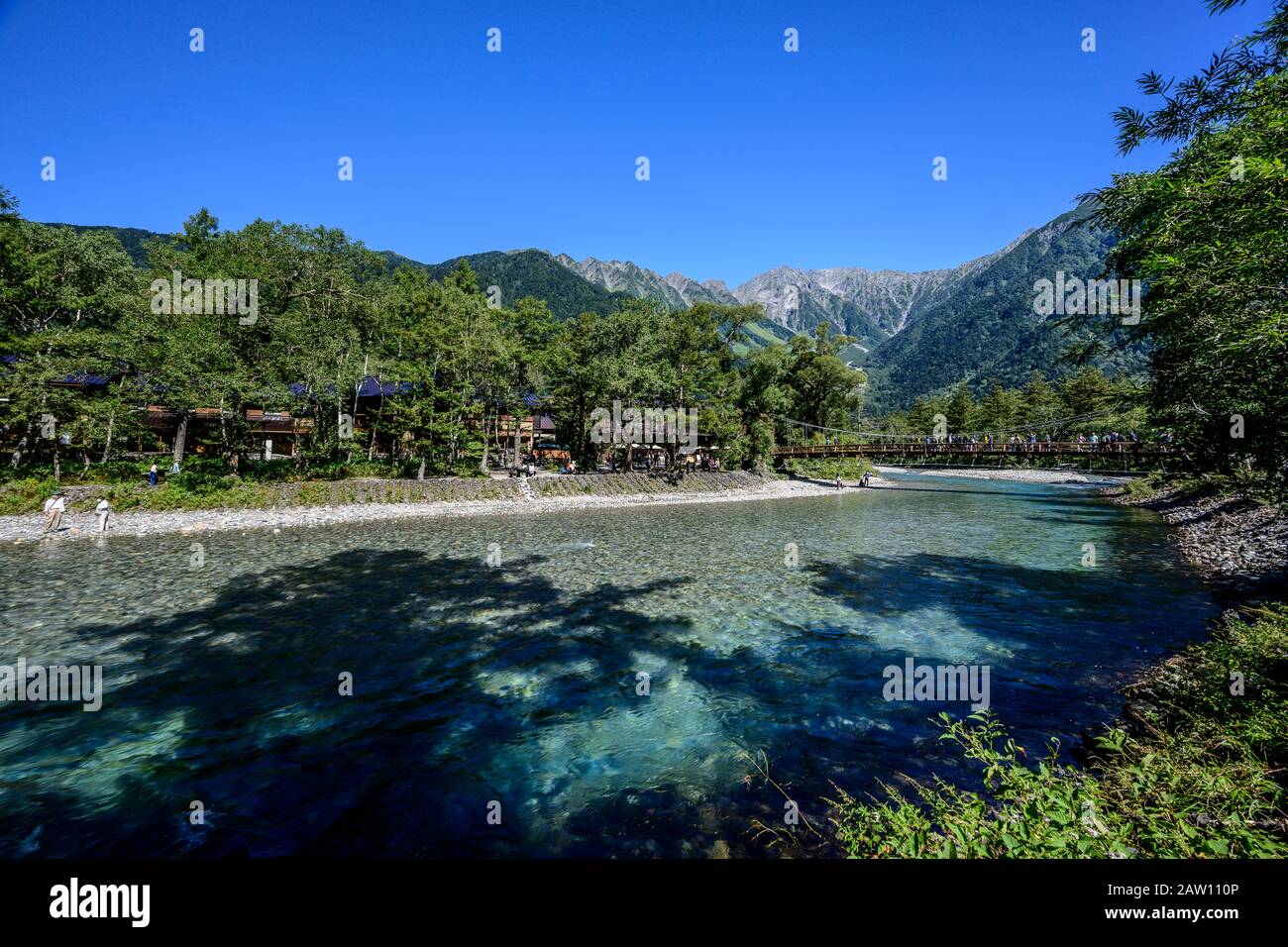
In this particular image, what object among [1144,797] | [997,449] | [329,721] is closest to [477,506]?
[329,721]

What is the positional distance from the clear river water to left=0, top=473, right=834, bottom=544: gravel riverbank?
12.8ft

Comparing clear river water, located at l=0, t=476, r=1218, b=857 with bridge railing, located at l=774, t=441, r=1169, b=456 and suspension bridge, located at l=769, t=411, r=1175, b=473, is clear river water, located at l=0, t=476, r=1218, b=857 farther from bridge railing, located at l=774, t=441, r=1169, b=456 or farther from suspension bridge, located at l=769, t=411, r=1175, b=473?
suspension bridge, located at l=769, t=411, r=1175, b=473

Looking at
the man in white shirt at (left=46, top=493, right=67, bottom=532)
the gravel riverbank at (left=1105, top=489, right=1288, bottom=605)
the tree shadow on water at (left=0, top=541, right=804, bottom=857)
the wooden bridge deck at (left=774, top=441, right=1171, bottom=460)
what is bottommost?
the tree shadow on water at (left=0, top=541, right=804, bottom=857)

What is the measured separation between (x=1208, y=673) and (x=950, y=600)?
7.56m

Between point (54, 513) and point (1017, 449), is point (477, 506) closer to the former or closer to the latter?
point (54, 513)

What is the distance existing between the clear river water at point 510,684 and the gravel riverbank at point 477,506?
154 inches

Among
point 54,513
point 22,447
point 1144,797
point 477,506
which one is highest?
point 22,447

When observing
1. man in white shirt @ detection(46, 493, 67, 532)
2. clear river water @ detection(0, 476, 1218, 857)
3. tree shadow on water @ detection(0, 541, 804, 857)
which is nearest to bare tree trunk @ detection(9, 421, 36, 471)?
man in white shirt @ detection(46, 493, 67, 532)

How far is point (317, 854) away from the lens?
19.3ft

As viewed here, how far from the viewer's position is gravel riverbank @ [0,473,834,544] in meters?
25.6

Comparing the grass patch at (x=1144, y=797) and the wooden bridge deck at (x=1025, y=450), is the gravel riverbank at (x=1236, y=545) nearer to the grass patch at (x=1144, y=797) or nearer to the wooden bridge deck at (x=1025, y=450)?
the grass patch at (x=1144, y=797)

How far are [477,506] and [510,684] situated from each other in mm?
28560

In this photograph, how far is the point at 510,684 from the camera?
1045 centimetres
